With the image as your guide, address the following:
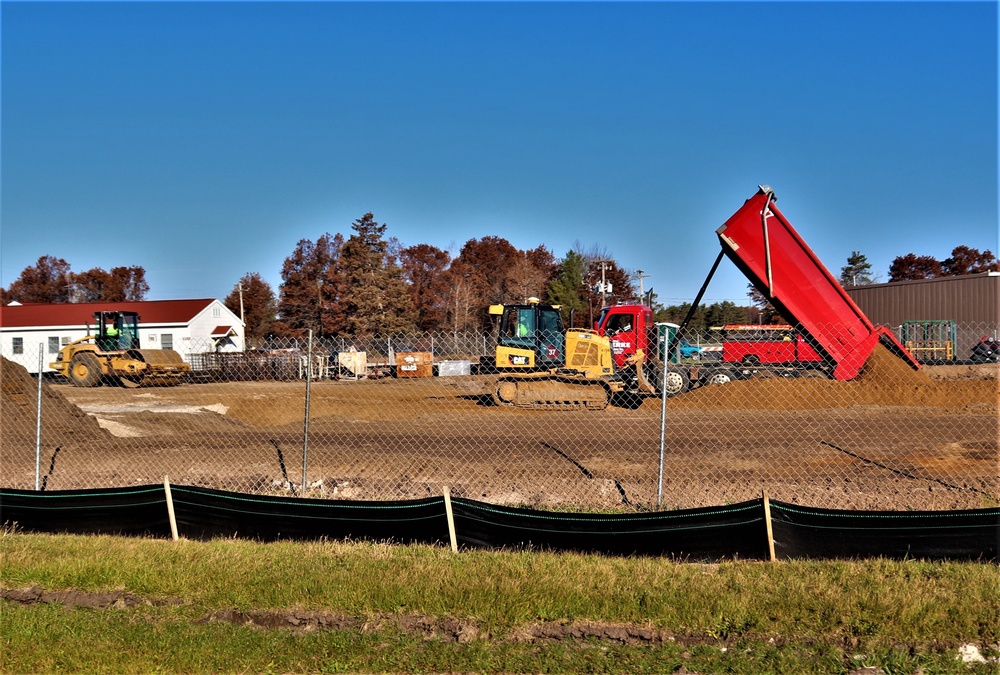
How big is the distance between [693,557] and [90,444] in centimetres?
1036

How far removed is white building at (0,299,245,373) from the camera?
51.3 m

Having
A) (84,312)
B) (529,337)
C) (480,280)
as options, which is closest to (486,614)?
(529,337)

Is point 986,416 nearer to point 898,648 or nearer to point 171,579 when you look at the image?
point 898,648

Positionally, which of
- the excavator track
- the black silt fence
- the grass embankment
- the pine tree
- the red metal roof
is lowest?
the grass embankment

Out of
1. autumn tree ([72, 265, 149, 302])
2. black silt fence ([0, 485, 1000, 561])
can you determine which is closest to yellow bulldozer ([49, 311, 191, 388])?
black silt fence ([0, 485, 1000, 561])

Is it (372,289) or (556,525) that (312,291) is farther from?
(556,525)

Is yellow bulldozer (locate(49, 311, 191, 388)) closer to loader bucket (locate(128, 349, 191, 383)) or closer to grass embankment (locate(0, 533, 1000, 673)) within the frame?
loader bucket (locate(128, 349, 191, 383))

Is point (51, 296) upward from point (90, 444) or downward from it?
upward

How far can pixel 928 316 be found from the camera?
45.2m

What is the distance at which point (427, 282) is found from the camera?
244 ft

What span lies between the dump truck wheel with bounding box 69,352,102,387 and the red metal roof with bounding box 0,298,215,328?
19.1 meters

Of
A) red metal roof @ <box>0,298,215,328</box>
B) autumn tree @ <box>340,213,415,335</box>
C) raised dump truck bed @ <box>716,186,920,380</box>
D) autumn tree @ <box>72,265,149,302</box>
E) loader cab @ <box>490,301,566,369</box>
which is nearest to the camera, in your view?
raised dump truck bed @ <box>716,186,920,380</box>

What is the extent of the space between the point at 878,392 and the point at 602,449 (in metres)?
8.22

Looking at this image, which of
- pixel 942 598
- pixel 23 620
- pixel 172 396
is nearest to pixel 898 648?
pixel 942 598
